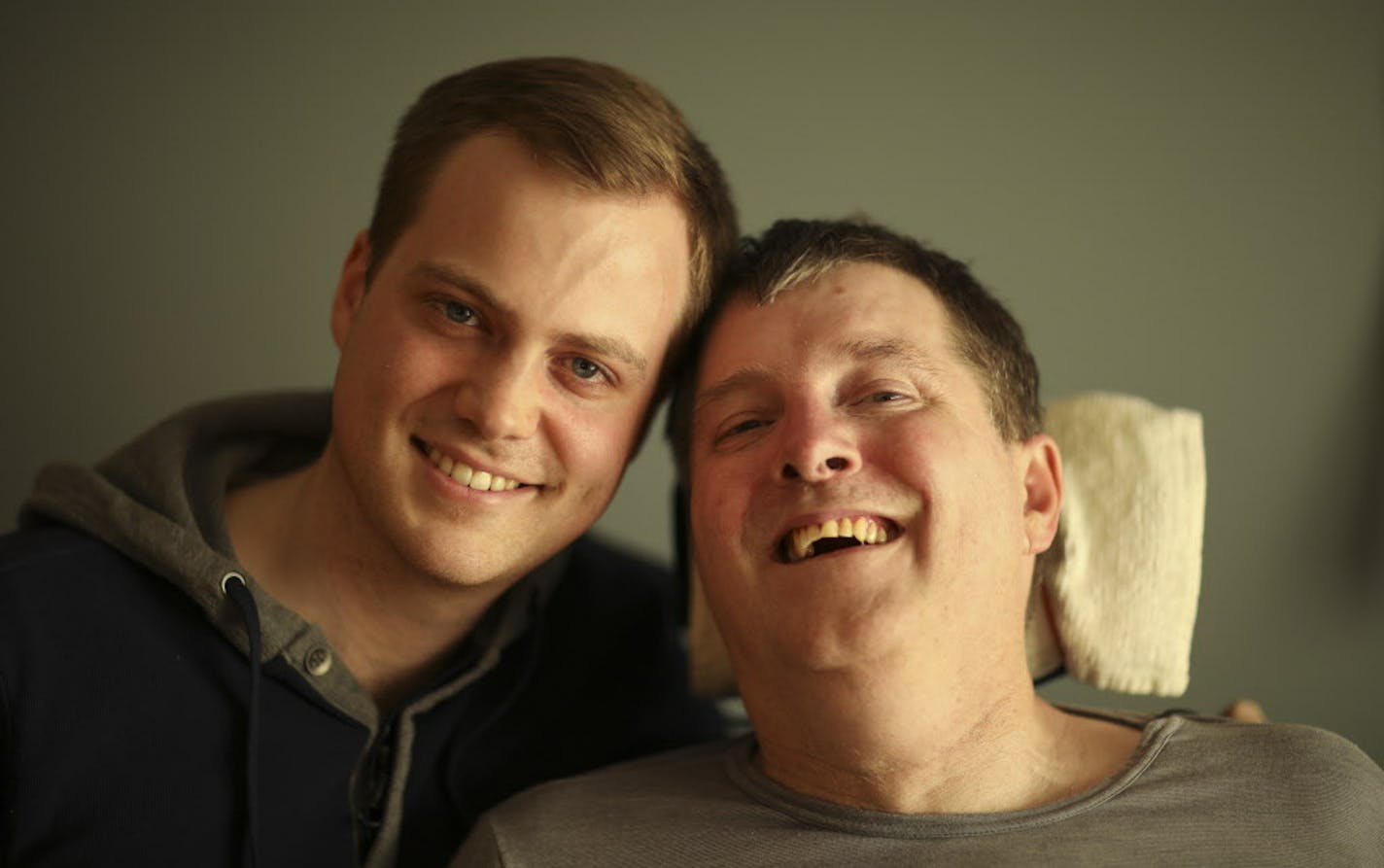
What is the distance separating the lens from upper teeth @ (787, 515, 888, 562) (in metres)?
1.26

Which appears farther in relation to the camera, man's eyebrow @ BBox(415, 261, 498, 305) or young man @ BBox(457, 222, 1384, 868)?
man's eyebrow @ BBox(415, 261, 498, 305)

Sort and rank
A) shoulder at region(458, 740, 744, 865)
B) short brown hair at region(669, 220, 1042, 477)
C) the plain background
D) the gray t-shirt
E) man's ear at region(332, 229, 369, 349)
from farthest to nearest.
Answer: the plain background, man's ear at region(332, 229, 369, 349), short brown hair at region(669, 220, 1042, 477), shoulder at region(458, 740, 744, 865), the gray t-shirt

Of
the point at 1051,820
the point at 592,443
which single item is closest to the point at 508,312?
the point at 592,443

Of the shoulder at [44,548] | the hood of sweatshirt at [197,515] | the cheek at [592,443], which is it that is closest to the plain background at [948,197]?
the hood of sweatshirt at [197,515]

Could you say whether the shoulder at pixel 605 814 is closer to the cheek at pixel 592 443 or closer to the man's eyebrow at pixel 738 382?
the cheek at pixel 592 443

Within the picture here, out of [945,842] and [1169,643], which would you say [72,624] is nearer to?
[945,842]

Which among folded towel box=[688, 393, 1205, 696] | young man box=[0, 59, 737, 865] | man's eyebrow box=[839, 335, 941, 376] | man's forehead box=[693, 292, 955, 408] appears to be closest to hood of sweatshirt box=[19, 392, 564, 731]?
young man box=[0, 59, 737, 865]

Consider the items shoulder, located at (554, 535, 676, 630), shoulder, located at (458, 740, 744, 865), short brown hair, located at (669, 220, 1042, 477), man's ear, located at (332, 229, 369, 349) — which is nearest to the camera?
shoulder, located at (458, 740, 744, 865)

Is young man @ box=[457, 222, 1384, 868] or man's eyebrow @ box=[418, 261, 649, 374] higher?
man's eyebrow @ box=[418, 261, 649, 374]

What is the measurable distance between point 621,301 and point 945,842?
71 cm

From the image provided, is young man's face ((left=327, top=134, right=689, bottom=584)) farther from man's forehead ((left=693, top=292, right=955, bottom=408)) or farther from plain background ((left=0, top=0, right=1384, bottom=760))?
plain background ((left=0, top=0, right=1384, bottom=760))

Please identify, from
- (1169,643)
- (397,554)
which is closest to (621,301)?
(397,554)

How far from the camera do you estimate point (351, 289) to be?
1.54 m

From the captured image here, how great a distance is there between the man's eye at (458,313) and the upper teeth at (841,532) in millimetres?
459
